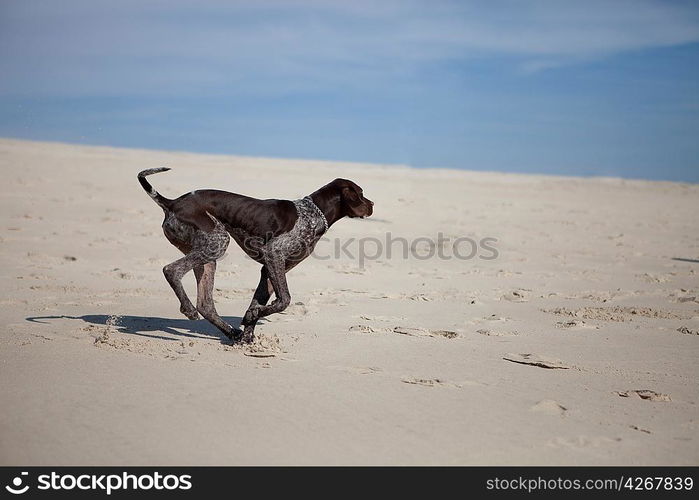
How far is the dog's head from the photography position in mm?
6449

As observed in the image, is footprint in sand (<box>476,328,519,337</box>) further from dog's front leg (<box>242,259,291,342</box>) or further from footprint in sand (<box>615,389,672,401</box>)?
dog's front leg (<box>242,259,291,342</box>)

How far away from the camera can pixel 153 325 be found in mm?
7133

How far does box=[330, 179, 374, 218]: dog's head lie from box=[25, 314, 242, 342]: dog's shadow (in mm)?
1769

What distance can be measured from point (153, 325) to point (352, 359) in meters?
2.48

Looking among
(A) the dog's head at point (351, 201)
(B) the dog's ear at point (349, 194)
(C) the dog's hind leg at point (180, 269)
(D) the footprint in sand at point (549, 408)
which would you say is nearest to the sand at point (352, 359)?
(D) the footprint in sand at point (549, 408)

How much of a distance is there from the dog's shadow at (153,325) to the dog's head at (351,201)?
1.77 meters

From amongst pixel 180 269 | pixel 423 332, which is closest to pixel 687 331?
pixel 423 332

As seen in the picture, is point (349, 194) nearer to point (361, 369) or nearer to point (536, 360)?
point (361, 369)

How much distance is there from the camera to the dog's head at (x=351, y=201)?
254 inches

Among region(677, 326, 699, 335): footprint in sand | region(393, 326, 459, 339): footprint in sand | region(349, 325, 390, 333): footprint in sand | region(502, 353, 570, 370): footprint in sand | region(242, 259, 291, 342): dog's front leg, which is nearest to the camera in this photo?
region(502, 353, 570, 370): footprint in sand

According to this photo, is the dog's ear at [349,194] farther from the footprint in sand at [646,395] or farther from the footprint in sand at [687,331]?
the footprint in sand at [687,331]

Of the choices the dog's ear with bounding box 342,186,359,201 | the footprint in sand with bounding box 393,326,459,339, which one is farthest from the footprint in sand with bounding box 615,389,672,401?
the dog's ear with bounding box 342,186,359,201
